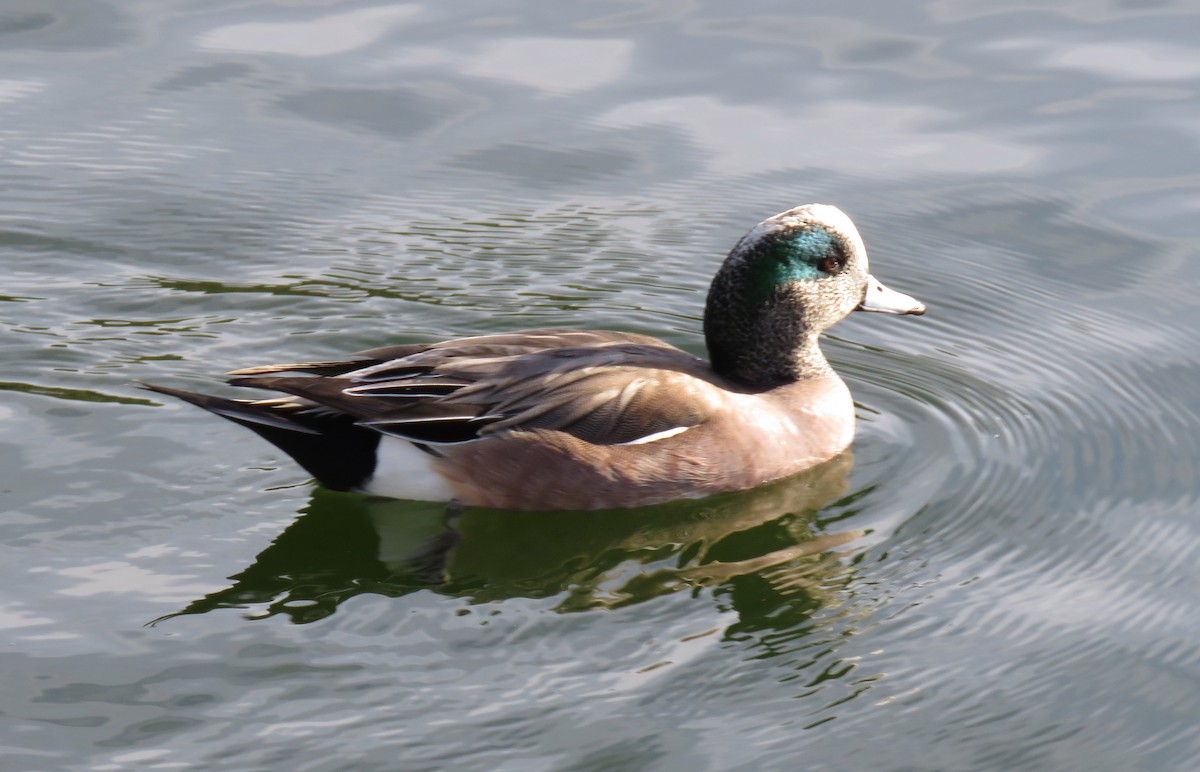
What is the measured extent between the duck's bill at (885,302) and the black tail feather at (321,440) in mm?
2271

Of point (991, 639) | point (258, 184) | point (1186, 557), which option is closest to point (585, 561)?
point (991, 639)

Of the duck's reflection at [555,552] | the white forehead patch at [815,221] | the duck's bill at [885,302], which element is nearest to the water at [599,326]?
the duck's reflection at [555,552]

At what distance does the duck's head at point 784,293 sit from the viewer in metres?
7.01

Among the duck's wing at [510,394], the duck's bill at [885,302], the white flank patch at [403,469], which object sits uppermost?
the duck's bill at [885,302]

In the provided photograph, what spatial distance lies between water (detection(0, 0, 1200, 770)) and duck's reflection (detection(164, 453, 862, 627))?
24mm

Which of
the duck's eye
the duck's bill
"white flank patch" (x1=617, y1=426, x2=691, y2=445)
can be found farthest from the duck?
the duck's bill

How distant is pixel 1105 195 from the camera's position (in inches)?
352

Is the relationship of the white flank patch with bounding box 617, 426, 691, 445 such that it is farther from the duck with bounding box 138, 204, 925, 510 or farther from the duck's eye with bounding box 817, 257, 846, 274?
the duck's eye with bounding box 817, 257, 846, 274

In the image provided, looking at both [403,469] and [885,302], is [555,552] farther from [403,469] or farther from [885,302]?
[885,302]

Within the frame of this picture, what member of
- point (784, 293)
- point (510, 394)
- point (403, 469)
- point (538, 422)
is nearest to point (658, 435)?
point (538, 422)

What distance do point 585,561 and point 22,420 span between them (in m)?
2.46

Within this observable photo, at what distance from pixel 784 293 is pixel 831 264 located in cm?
24

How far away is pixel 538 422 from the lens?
21.7ft

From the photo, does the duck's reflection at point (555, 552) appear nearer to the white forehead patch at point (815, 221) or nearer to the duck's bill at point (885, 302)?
the duck's bill at point (885, 302)
